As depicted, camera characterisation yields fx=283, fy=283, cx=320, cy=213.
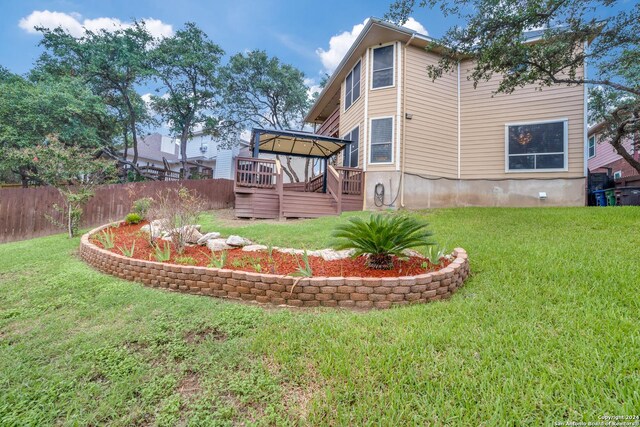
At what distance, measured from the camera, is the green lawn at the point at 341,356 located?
1.64 m

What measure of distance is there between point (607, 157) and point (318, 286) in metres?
22.9

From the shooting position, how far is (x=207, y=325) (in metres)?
2.68

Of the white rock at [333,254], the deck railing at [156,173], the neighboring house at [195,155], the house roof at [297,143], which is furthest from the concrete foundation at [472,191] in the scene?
the neighboring house at [195,155]

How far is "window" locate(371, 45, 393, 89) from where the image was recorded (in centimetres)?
980

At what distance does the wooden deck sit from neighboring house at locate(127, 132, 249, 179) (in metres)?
12.8

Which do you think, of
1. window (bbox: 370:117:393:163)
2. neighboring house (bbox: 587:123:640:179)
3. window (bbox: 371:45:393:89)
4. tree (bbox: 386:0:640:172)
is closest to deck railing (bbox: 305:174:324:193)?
window (bbox: 370:117:393:163)

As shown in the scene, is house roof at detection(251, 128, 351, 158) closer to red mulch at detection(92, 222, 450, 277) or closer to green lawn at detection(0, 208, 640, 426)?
red mulch at detection(92, 222, 450, 277)

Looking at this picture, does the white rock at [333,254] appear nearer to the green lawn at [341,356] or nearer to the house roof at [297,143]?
the green lawn at [341,356]

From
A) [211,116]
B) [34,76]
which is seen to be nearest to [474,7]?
[211,116]

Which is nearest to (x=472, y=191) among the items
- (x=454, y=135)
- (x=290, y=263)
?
(x=454, y=135)

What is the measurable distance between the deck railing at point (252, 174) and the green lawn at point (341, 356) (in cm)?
603

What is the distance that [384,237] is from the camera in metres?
3.38

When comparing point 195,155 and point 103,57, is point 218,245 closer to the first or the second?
point 103,57

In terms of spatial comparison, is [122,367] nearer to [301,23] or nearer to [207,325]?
Result: [207,325]
